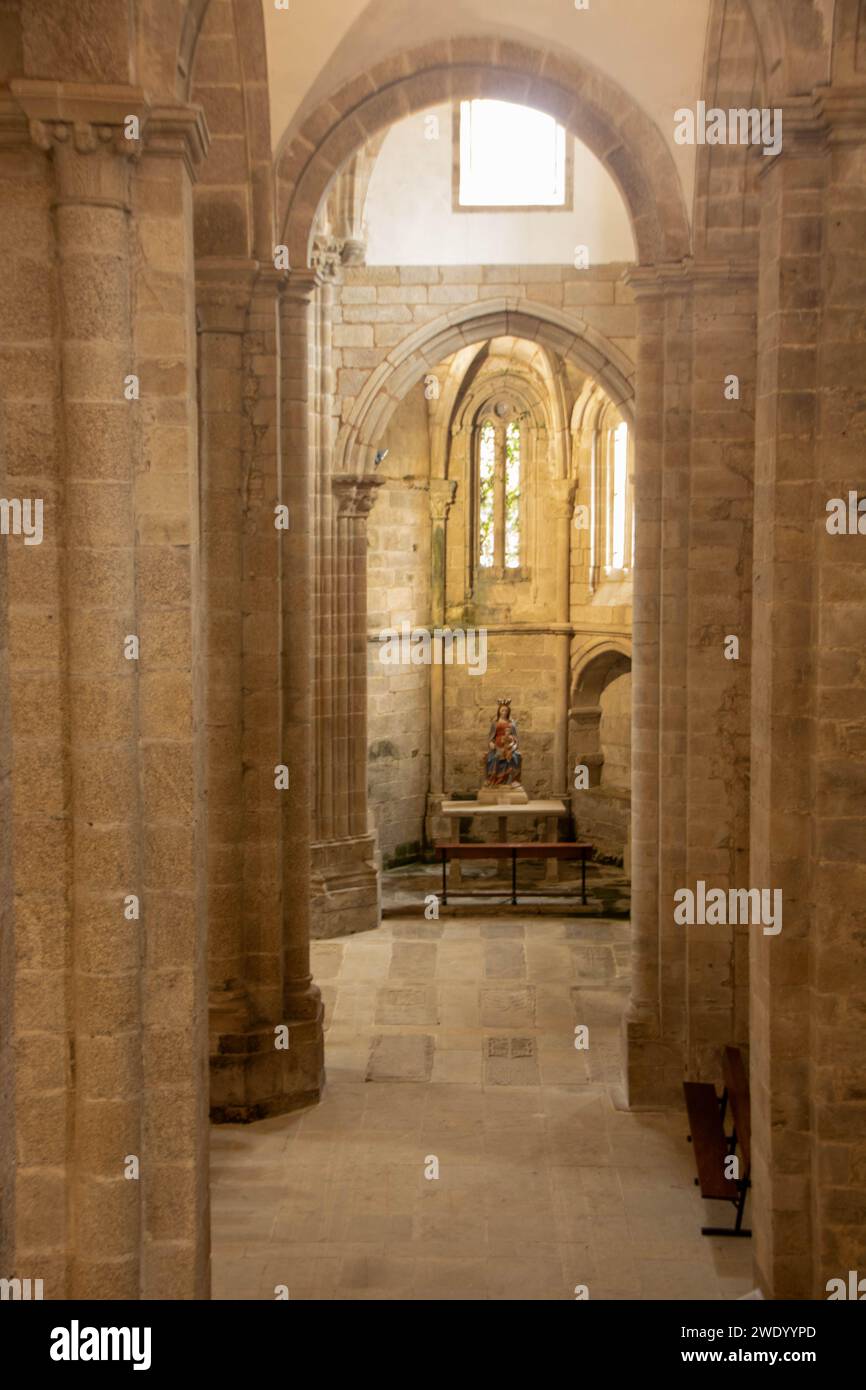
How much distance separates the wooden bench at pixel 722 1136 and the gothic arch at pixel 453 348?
7.77m

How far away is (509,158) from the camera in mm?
15547


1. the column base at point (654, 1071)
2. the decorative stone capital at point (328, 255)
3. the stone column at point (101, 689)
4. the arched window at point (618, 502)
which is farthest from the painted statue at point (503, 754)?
the stone column at point (101, 689)

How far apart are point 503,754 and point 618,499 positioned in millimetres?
3891

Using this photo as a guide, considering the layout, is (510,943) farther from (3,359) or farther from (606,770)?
(3,359)

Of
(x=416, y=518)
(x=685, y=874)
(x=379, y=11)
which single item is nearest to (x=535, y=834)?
(x=416, y=518)

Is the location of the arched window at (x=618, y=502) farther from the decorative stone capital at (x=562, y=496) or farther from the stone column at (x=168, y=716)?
the stone column at (x=168, y=716)

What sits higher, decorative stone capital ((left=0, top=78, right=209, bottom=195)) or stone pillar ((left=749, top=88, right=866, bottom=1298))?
→ decorative stone capital ((left=0, top=78, right=209, bottom=195))

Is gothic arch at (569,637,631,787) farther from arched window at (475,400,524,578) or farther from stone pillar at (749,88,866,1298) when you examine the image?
stone pillar at (749,88,866,1298)

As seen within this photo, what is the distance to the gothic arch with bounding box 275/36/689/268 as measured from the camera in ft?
32.5

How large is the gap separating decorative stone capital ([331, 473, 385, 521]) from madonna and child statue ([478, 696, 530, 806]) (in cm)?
362

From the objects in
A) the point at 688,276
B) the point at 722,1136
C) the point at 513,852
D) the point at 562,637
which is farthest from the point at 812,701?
the point at 562,637

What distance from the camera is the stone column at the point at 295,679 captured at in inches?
396

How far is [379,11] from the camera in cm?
985

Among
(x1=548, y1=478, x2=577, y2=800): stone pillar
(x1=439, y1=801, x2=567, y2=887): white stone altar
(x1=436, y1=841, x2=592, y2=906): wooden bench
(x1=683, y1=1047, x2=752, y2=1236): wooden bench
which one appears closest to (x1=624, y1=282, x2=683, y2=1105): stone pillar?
(x1=683, y1=1047, x2=752, y2=1236): wooden bench
